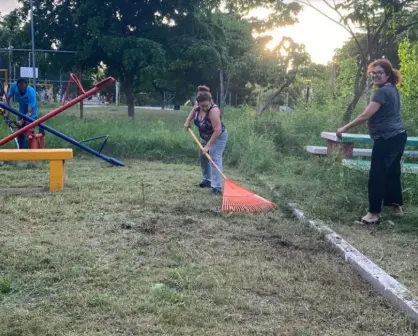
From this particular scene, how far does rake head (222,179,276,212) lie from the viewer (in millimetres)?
5629

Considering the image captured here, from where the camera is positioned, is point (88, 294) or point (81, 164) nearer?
point (88, 294)

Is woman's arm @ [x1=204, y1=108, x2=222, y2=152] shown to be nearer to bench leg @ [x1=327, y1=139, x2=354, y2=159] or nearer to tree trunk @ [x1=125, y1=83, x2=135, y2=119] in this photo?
bench leg @ [x1=327, y1=139, x2=354, y2=159]

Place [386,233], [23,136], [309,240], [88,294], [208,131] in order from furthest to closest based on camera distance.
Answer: [23,136] < [208,131] < [386,233] < [309,240] < [88,294]

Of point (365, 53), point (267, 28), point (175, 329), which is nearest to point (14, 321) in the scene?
point (175, 329)

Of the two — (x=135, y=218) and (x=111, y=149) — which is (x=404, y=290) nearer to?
(x=135, y=218)

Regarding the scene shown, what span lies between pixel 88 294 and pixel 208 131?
12.6 ft

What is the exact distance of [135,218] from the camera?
17.1 ft

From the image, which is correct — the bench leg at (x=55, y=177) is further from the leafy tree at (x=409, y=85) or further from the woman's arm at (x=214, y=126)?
the leafy tree at (x=409, y=85)

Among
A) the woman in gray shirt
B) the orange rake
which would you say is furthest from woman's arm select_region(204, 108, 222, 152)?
the woman in gray shirt

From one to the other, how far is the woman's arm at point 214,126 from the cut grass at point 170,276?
0.91 meters

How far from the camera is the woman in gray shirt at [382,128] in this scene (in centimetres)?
500

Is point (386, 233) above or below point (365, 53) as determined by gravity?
below

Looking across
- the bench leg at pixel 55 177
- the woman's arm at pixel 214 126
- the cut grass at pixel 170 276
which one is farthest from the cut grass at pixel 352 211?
the bench leg at pixel 55 177

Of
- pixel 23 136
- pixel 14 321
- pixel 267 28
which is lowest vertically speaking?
pixel 14 321
